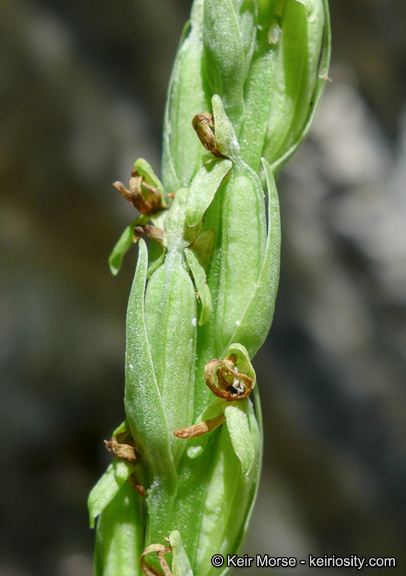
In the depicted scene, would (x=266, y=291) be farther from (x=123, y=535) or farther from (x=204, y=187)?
(x=123, y=535)

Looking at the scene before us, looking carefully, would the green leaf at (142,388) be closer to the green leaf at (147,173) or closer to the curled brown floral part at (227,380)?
the curled brown floral part at (227,380)

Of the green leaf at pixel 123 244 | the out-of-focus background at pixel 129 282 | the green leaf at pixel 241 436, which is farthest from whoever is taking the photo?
the out-of-focus background at pixel 129 282

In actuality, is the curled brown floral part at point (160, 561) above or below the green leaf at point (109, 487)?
below

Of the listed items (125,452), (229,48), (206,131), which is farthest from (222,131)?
(125,452)

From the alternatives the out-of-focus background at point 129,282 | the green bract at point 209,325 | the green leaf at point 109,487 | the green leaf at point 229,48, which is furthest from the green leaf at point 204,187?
the out-of-focus background at point 129,282

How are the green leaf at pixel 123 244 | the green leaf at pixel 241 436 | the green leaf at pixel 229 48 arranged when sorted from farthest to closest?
the green leaf at pixel 123 244, the green leaf at pixel 229 48, the green leaf at pixel 241 436

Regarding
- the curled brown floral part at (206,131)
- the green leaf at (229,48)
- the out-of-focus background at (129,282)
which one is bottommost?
the out-of-focus background at (129,282)

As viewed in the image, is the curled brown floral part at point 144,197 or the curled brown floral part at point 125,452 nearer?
the curled brown floral part at point 125,452
